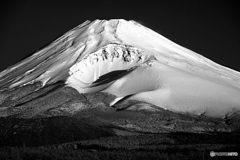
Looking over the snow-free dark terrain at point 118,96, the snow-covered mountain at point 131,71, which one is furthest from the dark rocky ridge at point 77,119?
the snow-covered mountain at point 131,71

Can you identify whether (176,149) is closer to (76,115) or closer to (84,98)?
(76,115)

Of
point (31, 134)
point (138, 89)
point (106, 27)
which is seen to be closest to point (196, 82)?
point (138, 89)

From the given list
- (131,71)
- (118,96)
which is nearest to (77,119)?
(118,96)

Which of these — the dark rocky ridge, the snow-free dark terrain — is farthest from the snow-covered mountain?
the dark rocky ridge

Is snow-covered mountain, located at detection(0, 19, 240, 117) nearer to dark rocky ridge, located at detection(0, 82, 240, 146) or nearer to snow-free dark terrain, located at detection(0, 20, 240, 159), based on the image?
snow-free dark terrain, located at detection(0, 20, 240, 159)

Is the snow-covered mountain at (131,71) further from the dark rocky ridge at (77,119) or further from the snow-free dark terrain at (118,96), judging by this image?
the dark rocky ridge at (77,119)
